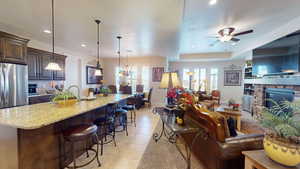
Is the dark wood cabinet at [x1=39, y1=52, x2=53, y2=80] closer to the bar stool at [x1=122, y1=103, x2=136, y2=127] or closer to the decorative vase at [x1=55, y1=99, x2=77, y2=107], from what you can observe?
the bar stool at [x1=122, y1=103, x2=136, y2=127]

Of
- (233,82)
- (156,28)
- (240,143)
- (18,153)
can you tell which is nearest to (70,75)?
(156,28)

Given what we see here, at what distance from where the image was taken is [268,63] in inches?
170

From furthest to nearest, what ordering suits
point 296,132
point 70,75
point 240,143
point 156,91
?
1. point 156,91
2. point 70,75
3. point 240,143
4. point 296,132

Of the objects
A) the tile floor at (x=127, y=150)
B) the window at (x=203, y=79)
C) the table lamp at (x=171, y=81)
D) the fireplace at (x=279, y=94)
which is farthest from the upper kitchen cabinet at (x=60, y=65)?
the window at (x=203, y=79)

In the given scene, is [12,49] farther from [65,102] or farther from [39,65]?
[65,102]

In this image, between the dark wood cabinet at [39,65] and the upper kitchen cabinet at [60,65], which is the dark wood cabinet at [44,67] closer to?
the dark wood cabinet at [39,65]

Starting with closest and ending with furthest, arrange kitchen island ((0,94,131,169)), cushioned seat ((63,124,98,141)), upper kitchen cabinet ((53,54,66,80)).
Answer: kitchen island ((0,94,131,169)) → cushioned seat ((63,124,98,141)) → upper kitchen cabinet ((53,54,66,80))

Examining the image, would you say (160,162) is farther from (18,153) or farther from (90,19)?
(90,19)

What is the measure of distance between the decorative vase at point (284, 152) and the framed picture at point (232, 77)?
811cm

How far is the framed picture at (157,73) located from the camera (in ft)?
24.6

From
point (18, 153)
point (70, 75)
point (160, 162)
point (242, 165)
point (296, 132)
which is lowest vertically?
point (160, 162)

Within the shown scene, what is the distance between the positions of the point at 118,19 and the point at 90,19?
66 cm

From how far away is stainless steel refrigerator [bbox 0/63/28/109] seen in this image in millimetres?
3178

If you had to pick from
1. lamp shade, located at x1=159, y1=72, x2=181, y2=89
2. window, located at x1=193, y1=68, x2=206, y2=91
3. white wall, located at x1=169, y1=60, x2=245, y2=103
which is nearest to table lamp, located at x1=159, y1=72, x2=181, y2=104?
lamp shade, located at x1=159, y1=72, x2=181, y2=89
